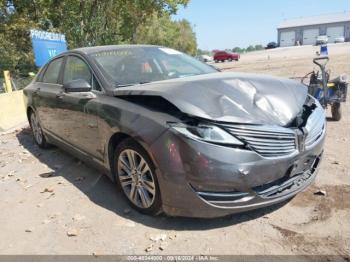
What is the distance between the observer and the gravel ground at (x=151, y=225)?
338 centimetres

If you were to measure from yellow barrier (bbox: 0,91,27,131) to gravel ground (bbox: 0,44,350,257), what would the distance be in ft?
15.1

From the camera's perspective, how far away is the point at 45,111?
242 inches

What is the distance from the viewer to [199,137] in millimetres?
3309

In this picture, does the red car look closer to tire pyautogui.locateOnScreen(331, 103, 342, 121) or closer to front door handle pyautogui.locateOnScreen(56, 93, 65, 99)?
tire pyautogui.locateOnScreen(331, 103, 342, 121)

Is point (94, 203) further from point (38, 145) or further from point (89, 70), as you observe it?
point (38, 145)

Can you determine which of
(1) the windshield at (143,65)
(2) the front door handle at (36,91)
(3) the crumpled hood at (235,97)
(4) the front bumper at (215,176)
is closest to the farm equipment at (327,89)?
(1) the windshield at (143,65)

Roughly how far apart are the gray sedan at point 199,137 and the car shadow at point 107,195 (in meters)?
0.16

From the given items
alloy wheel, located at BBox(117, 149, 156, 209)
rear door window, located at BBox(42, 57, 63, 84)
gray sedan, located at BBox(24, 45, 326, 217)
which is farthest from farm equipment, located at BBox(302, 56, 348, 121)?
alloy wheel, located at BBox(117, 149, 156, 209)

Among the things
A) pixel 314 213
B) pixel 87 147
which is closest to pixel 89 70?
pixel 87 147

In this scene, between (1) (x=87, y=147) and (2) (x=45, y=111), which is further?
(2) (x=45, y=111)

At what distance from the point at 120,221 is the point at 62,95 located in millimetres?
2164

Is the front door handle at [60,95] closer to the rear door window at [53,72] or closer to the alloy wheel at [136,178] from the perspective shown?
the rear door window at [53,72]

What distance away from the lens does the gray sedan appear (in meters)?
3.31

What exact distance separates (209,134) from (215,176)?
1.15 ft
